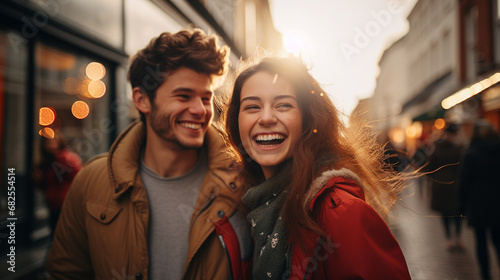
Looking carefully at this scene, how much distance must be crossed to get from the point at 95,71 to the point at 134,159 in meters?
4.08

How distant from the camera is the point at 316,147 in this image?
1.58m

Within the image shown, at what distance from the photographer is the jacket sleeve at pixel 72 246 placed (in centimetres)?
194

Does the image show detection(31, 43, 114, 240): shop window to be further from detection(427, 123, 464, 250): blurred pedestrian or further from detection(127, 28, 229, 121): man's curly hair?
detection(427, 123, 464, 250): blurred pedestrian

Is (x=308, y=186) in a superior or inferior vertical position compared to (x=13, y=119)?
inferior

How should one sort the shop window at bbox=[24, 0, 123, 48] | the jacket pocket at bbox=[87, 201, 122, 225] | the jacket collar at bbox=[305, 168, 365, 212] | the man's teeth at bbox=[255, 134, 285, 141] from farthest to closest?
the shop window at bbox=[24, 0, 123, 48], the jacket pocket at bbox=[87, 201, 122, 225], the man's teeth at bbox=[255, 134, 285, 141], the jacket collar at bbox=[305, 168, 365, 212]

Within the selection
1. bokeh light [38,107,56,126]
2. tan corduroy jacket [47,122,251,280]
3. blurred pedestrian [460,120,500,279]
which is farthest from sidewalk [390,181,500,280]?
bokeh light [38,107,56,126]

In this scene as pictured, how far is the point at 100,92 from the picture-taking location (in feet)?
19.2

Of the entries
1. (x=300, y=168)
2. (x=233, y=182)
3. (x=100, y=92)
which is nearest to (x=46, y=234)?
(x=100, y=92)

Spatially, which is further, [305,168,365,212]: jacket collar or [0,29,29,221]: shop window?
[0,29,29,221]: shop window

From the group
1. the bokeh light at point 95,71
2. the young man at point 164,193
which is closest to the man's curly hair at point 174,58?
the young man at point 164,193

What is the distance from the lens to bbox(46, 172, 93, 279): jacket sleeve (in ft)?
6.37

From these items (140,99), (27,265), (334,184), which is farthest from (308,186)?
(27,265)

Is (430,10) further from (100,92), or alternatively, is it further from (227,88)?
(227,88)

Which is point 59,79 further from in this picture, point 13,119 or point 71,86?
point 13,119
